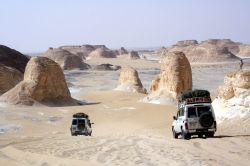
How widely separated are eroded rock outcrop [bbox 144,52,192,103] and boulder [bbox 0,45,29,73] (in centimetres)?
4520

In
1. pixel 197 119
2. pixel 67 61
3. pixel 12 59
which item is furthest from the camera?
pixel 67 61

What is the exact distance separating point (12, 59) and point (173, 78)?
51.8 metres

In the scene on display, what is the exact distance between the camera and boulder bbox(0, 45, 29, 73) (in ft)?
291

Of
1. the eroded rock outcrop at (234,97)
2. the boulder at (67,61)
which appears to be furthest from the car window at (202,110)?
the boulder at (67,61)

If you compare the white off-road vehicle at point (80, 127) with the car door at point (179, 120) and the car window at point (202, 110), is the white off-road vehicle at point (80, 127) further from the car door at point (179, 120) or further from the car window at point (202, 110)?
the car window at point (202, 110)

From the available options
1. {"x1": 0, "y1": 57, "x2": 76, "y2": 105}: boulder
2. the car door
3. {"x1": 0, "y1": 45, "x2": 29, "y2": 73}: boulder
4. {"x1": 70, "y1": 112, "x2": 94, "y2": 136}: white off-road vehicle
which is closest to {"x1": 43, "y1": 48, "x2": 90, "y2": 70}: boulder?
{"x1": 0, "y1": 45, "x2": 29, "y2": 73}: boulder

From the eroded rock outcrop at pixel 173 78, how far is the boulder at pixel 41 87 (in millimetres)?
9775

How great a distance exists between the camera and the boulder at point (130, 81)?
216 ft

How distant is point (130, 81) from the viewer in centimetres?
6744

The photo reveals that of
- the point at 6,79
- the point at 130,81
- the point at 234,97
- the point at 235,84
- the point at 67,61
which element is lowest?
the point at 234,97

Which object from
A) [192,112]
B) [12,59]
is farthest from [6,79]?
[192,112]

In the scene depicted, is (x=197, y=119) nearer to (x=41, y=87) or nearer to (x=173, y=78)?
(x=173, y=78)

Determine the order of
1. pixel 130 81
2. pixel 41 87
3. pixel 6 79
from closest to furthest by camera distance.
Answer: pixel 41 87 → pixel 6 79 → pixel 130 81

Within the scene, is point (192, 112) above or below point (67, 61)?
below
